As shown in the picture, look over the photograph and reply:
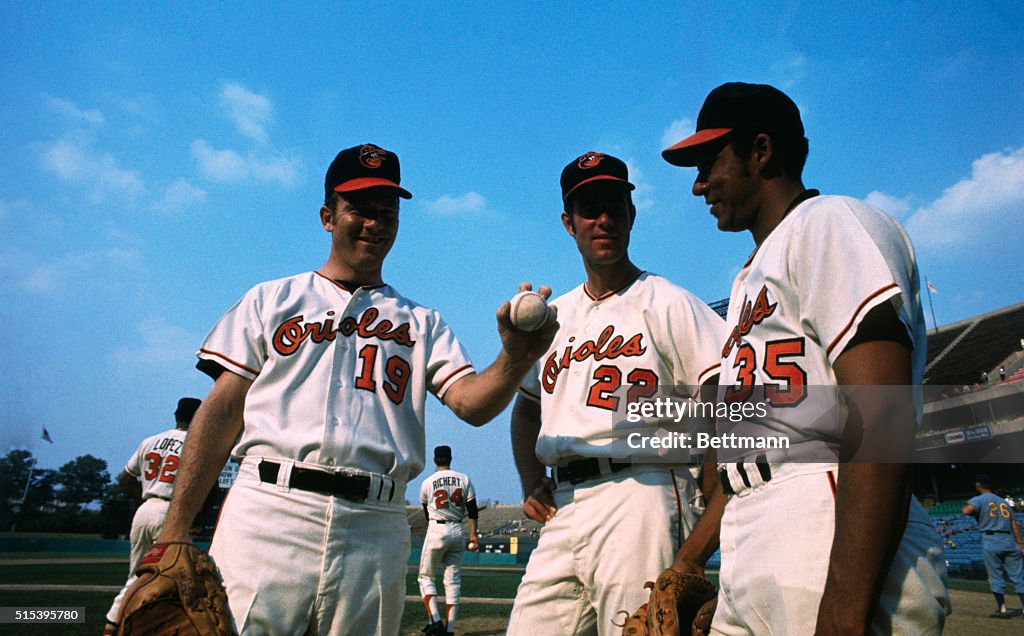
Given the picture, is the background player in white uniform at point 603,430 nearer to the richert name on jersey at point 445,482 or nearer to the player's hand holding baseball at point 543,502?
the player's hand holding baseball at point 543,502

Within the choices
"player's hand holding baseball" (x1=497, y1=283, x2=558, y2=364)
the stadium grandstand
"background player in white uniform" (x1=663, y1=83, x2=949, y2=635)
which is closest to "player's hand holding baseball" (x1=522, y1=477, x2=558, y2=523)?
"player's hand holding baseball" (x1=497, y1=283, x2=558, y2=364)

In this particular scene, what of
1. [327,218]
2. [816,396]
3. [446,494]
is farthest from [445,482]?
[816,396]

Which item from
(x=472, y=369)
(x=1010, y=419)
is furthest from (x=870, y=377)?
(x=1010, y=419)

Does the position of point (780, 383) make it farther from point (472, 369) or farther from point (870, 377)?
point (472, 369)

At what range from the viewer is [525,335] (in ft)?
7.18

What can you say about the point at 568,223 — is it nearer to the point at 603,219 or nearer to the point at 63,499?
the point at 603,219

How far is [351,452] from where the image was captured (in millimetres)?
2502

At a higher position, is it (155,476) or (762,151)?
(762,151)

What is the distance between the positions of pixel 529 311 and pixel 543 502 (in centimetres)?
130

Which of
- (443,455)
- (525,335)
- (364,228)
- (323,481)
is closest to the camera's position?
(525,335)

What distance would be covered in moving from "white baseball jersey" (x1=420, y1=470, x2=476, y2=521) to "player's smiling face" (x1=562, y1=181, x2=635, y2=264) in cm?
716

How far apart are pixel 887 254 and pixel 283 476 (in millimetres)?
2051

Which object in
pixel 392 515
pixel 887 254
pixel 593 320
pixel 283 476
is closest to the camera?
pixel 887 254
